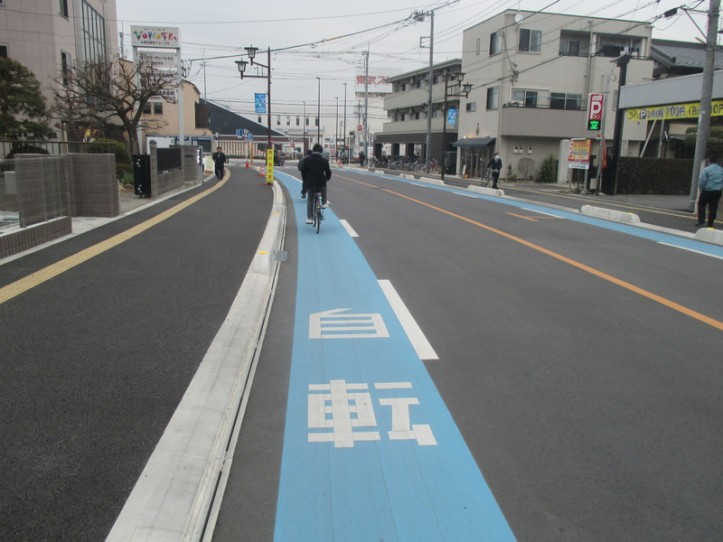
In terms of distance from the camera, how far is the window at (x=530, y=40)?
4044cm

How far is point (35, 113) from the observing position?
2189cm

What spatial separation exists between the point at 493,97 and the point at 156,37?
Result: 2331 centimetres

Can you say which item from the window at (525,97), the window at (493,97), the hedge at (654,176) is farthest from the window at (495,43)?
the hedge at (654,176)

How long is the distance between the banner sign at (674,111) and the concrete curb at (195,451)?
22.7 metres

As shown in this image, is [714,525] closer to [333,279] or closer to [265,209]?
[333,279]

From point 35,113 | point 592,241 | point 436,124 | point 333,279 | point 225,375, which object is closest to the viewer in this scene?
point 225,375

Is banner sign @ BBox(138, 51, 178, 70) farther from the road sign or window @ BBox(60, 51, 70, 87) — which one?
the road sign

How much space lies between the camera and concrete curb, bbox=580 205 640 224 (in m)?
16.4

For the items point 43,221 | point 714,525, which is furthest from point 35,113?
point 714,525

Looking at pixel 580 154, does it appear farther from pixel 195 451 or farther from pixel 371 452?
pixel 195 451

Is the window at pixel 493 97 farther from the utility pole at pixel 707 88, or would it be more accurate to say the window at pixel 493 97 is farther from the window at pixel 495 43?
the utility pole at pixel 707 88

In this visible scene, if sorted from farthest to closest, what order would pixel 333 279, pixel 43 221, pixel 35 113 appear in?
pixel 35 113, pixel 43 221, pixel 333 279

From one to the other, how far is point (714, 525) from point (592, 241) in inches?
403

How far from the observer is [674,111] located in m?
24.5
